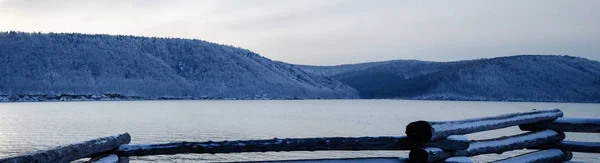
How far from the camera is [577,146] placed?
9312 mm

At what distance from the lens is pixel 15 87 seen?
151250 millimetres

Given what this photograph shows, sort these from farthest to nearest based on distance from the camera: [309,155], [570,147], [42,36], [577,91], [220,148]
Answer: [577,91] → [42,36] → [309,155] → [570,147] → [220,148]

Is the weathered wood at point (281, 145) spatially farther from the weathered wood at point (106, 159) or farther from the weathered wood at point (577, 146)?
the weathered wood at point (577, 146)

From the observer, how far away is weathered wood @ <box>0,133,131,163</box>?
16.9ft

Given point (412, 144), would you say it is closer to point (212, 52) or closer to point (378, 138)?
point (378, 138)

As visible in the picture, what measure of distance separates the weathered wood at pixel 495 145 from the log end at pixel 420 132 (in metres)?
0.11

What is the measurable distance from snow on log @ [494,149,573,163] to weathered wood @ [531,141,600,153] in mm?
82

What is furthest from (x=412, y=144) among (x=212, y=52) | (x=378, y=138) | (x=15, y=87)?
(x=212, y=52)

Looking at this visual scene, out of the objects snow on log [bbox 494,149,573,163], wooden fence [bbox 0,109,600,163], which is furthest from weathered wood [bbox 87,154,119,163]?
snow on log [bbox 494,149,573,163]

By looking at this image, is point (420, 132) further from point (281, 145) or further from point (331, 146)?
point (281, 145)

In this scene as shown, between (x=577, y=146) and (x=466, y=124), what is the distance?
2.93m

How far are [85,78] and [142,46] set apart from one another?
112 feet

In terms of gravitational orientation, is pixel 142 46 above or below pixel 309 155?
above

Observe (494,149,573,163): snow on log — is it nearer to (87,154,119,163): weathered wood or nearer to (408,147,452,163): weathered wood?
(408,147,452,163): weathered wood
